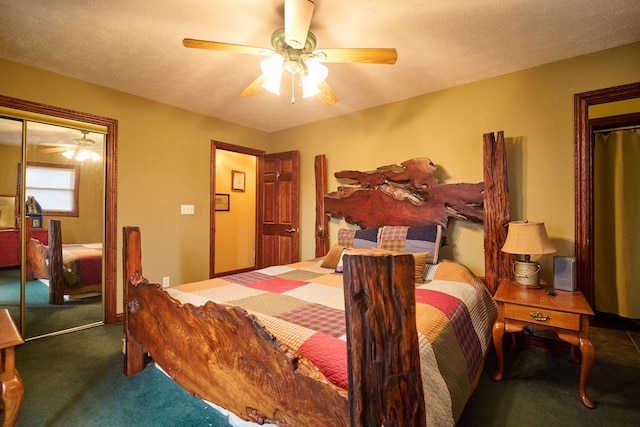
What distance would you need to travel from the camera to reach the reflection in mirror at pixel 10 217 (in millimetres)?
2422

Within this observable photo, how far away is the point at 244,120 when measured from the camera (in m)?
3.84

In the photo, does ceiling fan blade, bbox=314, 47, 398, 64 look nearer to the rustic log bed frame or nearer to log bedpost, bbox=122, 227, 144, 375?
the rustic log bed frame

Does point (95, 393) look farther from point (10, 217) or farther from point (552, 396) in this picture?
point (552, 396)

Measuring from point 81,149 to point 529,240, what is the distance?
3.98 m

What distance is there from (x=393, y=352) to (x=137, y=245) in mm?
1824

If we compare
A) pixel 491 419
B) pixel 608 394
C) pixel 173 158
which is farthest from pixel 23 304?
pixel 608 394

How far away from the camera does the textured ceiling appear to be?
174 centimetres

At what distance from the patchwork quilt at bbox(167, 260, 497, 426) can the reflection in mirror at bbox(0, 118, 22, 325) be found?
5.72 feet

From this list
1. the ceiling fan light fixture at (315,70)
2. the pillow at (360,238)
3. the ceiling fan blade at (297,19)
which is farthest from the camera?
the pillow at (360,238)

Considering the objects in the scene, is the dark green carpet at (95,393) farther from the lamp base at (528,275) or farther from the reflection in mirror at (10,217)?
the lamp base at (528,275)

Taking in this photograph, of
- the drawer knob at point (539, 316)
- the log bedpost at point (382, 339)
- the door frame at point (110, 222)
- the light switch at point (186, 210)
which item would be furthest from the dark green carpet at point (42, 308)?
the drawer knob at point (539, 316)

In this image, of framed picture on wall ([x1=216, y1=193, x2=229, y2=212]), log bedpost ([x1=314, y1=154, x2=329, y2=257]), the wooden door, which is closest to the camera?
log bedpost ([x1=314, y1=154, x2=329, y2=257])

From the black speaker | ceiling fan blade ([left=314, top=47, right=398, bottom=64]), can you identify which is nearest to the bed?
ceiling fan blade ([left=314, top=47, right=398, bottom=64])

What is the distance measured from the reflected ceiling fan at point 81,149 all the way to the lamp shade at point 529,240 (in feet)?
12.4
